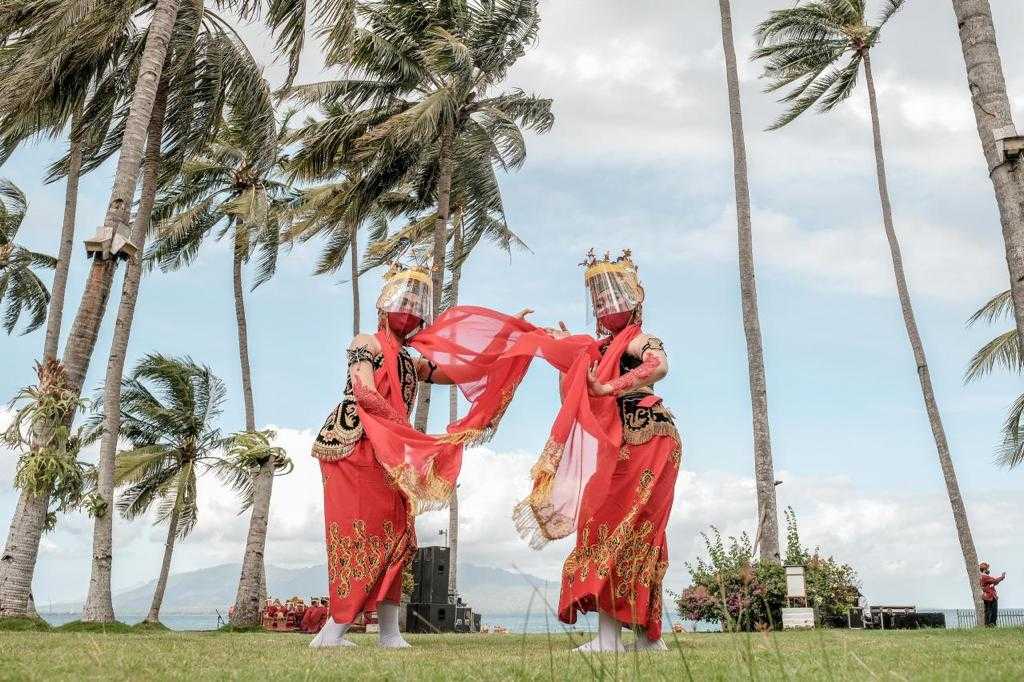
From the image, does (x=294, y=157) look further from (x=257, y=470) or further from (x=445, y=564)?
(x=445, y=564)

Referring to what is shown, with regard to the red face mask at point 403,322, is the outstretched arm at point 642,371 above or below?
below

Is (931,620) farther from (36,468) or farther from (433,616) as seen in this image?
(36,468)

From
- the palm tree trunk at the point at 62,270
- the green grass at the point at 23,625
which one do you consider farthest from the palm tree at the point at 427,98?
the green grass at the point at 23,625

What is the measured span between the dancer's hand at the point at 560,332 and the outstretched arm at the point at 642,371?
0.41m

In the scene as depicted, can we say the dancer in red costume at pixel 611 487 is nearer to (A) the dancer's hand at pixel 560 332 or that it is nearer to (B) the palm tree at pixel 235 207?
(A) the dancer's hand at pixel 560 332

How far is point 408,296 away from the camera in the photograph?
239 inches

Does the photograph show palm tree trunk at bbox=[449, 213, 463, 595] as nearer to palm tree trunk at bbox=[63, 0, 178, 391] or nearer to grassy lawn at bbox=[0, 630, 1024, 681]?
palm tree trunk at bbox=[63, 0, 178, 391]

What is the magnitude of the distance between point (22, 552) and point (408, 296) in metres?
5.86

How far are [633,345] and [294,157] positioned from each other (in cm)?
1468

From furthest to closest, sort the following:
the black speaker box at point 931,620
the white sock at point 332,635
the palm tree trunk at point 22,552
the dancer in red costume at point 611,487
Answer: the black speaker box at point 931,620
the palm tree trunk at point 22,552
the white sock at point 332,635
the dancer in red costume at point 611,487

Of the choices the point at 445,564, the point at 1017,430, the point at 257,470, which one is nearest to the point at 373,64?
the point at 257,470

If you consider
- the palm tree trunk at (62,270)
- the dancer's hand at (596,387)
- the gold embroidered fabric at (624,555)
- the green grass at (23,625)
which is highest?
the palm tree trunk at (62,270)

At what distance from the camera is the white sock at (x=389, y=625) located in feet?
17.9

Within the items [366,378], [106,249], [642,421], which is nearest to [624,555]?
[642,421]
